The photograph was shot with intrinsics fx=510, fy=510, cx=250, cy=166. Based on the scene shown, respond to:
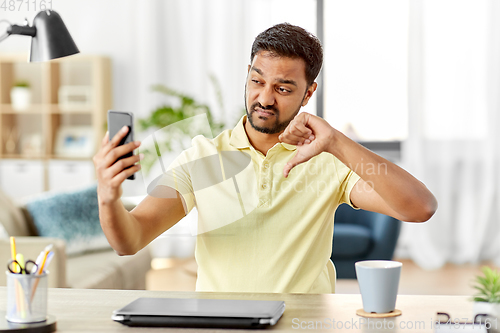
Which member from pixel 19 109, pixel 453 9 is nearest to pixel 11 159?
pixel 19 109

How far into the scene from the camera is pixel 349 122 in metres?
4.07

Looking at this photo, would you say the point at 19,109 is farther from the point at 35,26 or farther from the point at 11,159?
the point at 35,26

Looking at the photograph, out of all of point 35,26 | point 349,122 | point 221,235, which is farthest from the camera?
point 349,122

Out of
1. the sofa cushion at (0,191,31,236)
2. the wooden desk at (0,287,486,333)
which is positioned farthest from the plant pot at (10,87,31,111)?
the wooden desk at (0,287,486,333)

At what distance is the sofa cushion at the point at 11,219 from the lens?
2156 mm

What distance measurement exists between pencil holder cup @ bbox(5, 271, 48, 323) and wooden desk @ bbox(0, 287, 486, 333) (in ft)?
0.14

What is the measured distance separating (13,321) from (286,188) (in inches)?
Answer: 26.2

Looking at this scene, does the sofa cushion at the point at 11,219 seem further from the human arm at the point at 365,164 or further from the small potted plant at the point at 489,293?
the small potted plant at the point at 489,293

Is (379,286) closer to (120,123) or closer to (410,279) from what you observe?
(120,123)

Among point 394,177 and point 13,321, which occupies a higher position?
point 394,177

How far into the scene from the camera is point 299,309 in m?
0.88

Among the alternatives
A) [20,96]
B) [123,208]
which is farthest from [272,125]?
[20,96]

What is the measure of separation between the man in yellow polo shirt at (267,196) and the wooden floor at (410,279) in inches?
70.9

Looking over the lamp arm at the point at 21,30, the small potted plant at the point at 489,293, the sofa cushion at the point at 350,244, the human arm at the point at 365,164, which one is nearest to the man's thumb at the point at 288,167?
the human arm at the point at 365,164
